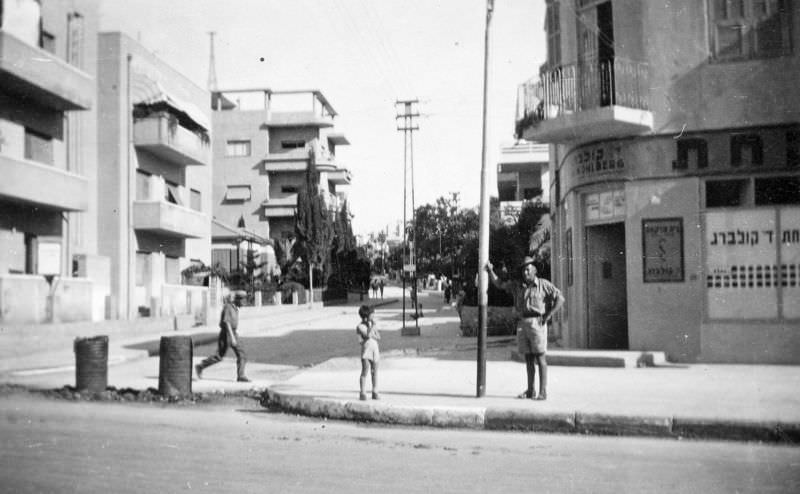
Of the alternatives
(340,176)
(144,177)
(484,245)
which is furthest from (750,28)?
(340,176)

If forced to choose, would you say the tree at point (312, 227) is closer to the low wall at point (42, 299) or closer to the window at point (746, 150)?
the low wall at point (42, 299)

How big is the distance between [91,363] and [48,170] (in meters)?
9.84

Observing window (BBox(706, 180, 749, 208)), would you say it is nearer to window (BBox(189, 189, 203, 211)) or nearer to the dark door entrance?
the dark door entrance

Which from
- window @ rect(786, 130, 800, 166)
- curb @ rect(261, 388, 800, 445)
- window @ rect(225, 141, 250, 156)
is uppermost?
window @ rect(225, 141, 250, 156)

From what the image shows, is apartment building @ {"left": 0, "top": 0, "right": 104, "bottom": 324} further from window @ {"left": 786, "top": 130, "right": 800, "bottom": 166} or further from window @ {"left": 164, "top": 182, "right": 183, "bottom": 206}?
window @ {"left": 786, "top": 130, "right": 800, "bottom": 166}

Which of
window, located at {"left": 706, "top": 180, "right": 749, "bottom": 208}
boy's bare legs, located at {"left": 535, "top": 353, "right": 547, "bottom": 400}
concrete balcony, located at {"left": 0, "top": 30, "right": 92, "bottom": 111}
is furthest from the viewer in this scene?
window, located at {"left": 706, "top": 180, "right": 749, "bottom": 208}

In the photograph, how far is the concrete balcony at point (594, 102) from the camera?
521 inches

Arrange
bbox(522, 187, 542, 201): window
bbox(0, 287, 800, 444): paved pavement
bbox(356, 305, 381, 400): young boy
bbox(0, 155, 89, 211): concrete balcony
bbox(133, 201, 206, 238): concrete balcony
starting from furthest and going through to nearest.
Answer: bbox(522, 187, 542, 201): window, bbox(133, 201, 206, 238): concrete balcony, bbox(0, 155, 89, 211): concrete balcony, bbox(356, 305, 381, 400): young boy, bbox(0, 287, 800, 444): paved pavement

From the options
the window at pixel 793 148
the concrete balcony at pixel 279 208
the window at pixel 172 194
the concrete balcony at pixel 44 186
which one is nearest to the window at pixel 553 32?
the window at pixel 793 148

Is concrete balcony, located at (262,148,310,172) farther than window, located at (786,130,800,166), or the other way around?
concrete balcony, located at (262,148,310,172)

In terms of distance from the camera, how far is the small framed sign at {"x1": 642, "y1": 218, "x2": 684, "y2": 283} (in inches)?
520

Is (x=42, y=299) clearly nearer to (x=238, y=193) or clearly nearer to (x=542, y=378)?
(x=542, y=378)

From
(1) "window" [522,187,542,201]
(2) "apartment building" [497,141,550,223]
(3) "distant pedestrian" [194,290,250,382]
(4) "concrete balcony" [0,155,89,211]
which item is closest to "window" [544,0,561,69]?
(3) "distant pedestrian" [194,290,250,382]

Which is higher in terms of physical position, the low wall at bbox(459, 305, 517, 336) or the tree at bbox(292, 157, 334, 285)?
the tree at bbox(292, 157, 334, 285)
